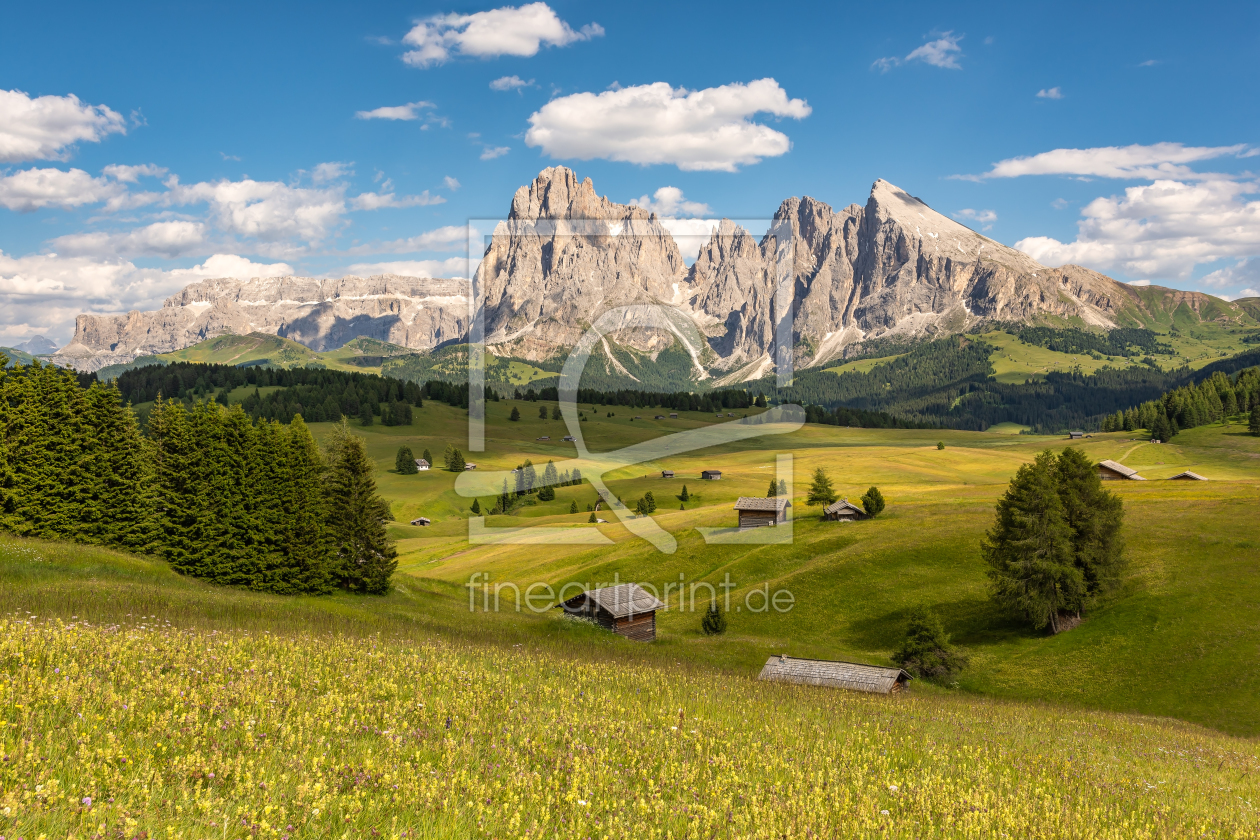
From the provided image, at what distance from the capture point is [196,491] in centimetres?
4434

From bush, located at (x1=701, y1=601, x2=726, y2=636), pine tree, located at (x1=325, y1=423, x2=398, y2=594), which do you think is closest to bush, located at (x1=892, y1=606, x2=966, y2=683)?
bush, located at (x1=701, y1=601, x2=726, y2=636)

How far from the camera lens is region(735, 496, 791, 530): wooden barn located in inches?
3290

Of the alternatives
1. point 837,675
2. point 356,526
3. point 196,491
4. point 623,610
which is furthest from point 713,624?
point 196,491

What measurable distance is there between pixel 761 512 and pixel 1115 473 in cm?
6055

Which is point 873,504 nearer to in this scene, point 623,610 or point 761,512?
point 761,512

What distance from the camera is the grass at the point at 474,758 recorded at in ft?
18.5

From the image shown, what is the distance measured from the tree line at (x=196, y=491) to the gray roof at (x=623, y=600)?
1516 cm

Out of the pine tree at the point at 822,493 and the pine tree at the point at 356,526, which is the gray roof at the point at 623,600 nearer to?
the pine tree at the point at 356,526

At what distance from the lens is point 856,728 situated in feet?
43.7

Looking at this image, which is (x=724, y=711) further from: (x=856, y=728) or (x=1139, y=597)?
(x=1139, y=597)

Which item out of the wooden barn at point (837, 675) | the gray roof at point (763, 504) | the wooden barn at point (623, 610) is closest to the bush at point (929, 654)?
the wooden barn at point (837, 675)

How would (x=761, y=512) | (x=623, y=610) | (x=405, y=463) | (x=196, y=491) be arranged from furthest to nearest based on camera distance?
1. (x=405, y=463)
2. (x=761, y=512)
3. (x=623, y=610)
4. (x=196, y=491)

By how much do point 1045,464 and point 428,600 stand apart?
48386 millimetres

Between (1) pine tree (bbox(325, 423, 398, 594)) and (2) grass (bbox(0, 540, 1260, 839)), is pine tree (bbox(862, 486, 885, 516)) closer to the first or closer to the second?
(1) pine tree (bbox(325, 423, 398, 594))
